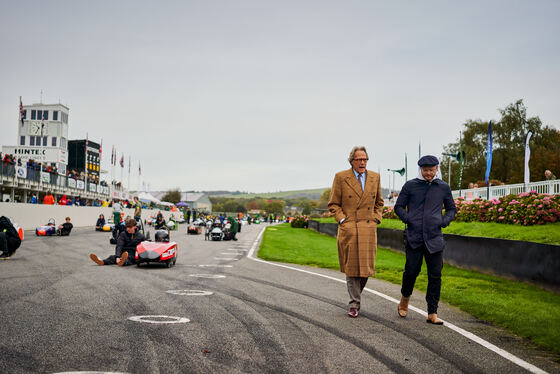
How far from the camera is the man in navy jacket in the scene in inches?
243

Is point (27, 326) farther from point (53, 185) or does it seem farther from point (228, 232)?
point (53, 185)

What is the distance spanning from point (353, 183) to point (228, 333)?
2.55 m

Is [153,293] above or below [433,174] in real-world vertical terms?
below

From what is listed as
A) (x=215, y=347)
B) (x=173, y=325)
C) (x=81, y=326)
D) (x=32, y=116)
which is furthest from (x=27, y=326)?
(x=32, y=116)

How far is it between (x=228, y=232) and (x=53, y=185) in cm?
1892

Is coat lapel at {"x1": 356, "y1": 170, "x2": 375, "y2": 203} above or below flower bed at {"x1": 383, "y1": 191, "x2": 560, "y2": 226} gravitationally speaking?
above

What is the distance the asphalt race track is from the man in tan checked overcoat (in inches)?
21.4

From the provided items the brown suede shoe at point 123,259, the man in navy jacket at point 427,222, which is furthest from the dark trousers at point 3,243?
the man in navy jacket at point 427,222

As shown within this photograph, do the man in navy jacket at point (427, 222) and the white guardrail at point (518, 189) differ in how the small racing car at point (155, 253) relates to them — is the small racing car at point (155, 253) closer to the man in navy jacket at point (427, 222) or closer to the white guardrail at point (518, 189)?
the man in navy jacket at point (427, 222)

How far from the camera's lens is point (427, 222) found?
6.24 m

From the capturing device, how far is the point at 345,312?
21.7ft

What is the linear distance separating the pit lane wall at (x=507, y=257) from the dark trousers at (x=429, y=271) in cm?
344

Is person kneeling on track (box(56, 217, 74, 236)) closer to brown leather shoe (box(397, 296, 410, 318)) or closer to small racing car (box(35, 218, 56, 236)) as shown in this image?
small racing car (box(35, 218, 56, 236))

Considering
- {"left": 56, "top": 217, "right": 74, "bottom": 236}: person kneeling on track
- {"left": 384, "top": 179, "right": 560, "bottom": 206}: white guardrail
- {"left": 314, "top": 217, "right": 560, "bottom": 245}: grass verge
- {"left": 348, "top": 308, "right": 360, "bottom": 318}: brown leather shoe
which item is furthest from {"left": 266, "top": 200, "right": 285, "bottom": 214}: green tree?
{"left": 348, "top": 308, "right": 360, "bottom": 318}: brown leather shoe
